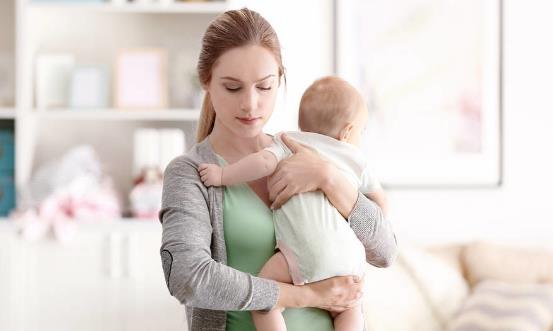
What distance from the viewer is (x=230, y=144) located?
5.64ft

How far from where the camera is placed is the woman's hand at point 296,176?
1.65 m

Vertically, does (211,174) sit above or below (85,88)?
below

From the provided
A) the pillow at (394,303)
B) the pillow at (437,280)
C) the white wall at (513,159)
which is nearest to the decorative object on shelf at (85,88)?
the white wall at (513,159)

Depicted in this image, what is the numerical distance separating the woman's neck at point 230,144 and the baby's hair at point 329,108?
134 millimetres

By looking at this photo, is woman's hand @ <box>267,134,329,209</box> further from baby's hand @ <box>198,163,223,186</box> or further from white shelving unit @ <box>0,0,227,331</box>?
white shelving unit @ <box>0,0,227,331</box>

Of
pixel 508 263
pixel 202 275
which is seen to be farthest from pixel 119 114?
pixel 202 275

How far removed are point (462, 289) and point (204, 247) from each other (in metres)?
2.54

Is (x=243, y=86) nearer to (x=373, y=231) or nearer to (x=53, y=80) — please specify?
(x=373, y=231)

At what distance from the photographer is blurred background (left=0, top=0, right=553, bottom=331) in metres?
3.54

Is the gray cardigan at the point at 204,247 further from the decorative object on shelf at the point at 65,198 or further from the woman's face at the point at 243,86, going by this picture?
the decorative object on shelf at the point at 65,198

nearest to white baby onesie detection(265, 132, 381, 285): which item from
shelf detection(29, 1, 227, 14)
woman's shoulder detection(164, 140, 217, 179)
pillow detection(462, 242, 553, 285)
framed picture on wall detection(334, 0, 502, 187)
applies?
woman's shoulder detection(164, 140, 217, 179)

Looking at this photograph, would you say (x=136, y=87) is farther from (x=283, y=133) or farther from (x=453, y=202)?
(x=283, y=133)

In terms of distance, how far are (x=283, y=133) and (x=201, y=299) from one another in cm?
38

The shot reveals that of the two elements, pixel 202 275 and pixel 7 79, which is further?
pixel 7 79
